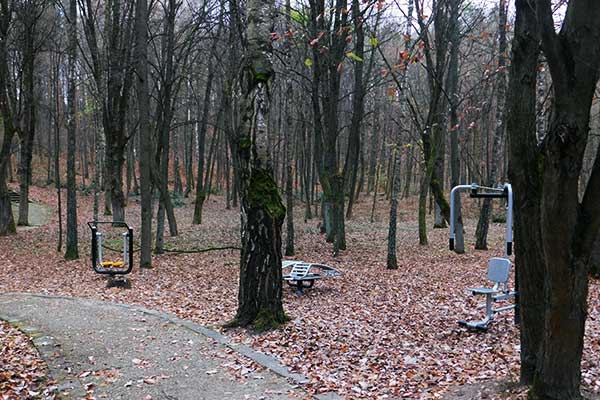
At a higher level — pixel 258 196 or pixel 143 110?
pixel 143 110

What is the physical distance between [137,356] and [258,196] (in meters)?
2.49

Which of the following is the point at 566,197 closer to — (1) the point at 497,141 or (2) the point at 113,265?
(2) the point at 113,265

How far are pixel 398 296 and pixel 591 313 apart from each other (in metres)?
3.19

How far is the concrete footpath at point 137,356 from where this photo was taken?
5.17 metres

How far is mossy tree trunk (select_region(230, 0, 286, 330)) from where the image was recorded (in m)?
7.13

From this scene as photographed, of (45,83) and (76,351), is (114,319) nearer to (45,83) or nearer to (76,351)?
(76,351)

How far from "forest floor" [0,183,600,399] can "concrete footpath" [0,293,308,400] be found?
36 centimetres

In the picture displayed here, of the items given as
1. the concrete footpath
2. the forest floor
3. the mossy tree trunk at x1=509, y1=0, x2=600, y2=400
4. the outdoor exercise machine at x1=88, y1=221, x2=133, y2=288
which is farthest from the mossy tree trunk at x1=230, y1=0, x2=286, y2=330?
the outdoor exercise machine at x1=88, y1=221, x2=133, y2=288

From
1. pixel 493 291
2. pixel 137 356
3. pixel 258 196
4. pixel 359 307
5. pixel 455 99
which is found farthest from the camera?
pixel 455 99

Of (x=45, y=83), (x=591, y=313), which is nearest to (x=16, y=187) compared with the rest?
(x=45, y=83)

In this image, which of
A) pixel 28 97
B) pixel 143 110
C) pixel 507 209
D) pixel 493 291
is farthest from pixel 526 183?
pixel 28 97

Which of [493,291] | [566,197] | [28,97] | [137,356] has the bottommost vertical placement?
[137,356]

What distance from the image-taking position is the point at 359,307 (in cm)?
875

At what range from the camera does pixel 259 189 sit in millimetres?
7172
